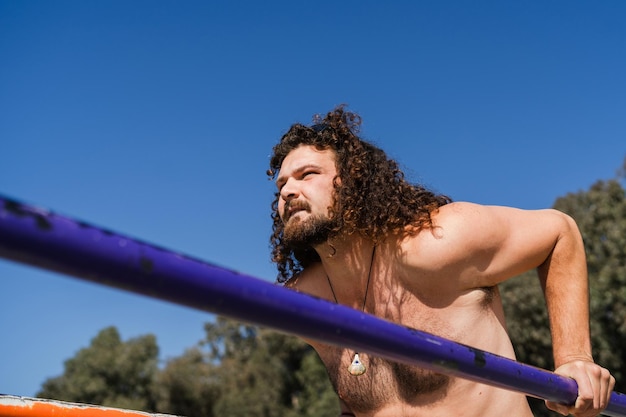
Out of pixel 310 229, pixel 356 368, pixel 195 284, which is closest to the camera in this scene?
pixel 195 284

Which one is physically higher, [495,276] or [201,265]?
[495,276]

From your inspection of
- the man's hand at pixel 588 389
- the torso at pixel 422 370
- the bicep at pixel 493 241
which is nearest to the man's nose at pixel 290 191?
the torso at pixel 422 370

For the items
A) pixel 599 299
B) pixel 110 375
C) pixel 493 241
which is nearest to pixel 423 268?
pixel 493 241

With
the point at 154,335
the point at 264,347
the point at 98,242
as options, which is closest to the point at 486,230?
the point at 98,242

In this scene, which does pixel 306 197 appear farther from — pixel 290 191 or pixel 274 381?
pixel 274 381

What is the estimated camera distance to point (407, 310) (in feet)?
8.63

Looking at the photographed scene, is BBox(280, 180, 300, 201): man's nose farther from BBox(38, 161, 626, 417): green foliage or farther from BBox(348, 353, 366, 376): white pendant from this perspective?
BBox(38, 161, 626, 417): green foliage

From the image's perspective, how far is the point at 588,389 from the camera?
2.08 metres

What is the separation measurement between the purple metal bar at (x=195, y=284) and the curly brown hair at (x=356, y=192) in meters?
1.09

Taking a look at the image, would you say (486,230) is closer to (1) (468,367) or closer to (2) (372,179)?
(2) (372,179)

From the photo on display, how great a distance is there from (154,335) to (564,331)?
108ft

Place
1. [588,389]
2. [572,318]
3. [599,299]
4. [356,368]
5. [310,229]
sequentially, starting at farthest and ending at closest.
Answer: [599,299] < [310,229] < [356,368] < [572,318] < [588,389]

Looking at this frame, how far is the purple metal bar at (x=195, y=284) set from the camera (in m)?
0.90

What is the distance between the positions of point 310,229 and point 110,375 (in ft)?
105
